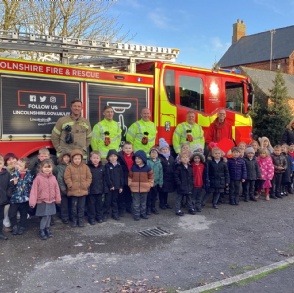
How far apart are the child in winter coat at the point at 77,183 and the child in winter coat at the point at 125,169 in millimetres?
816

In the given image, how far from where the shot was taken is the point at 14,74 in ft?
20.4

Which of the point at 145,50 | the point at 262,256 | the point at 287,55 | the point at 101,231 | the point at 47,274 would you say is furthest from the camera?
the point at 287,55

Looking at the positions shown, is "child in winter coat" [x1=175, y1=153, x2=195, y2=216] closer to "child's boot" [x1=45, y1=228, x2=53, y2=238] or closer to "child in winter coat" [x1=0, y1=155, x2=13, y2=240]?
"child's boot" [x1=45, y1=228, x2=53, y2=238]

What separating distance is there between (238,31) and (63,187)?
5854 centimetres

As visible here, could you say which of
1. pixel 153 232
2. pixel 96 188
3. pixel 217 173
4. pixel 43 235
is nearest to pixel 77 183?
pixel 96 188

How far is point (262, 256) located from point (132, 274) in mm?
1870

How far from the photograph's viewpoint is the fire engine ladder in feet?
21.8

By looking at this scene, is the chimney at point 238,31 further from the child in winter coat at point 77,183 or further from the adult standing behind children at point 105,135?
the child in winter coat at point 77,183

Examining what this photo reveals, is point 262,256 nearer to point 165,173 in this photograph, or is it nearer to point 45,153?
point 165,173

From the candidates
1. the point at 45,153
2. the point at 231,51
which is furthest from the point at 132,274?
the point at 231,51

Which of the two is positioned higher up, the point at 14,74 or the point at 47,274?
the point at 14,74

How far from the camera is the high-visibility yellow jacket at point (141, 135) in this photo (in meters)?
7.14

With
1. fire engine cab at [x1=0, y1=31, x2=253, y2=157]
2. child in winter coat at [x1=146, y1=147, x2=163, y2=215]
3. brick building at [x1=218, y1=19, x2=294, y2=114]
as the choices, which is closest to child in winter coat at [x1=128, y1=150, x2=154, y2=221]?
child in winter coat at [x1=146, y1=147, x2=163, y2=215]

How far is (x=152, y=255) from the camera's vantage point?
4879 millimetres
